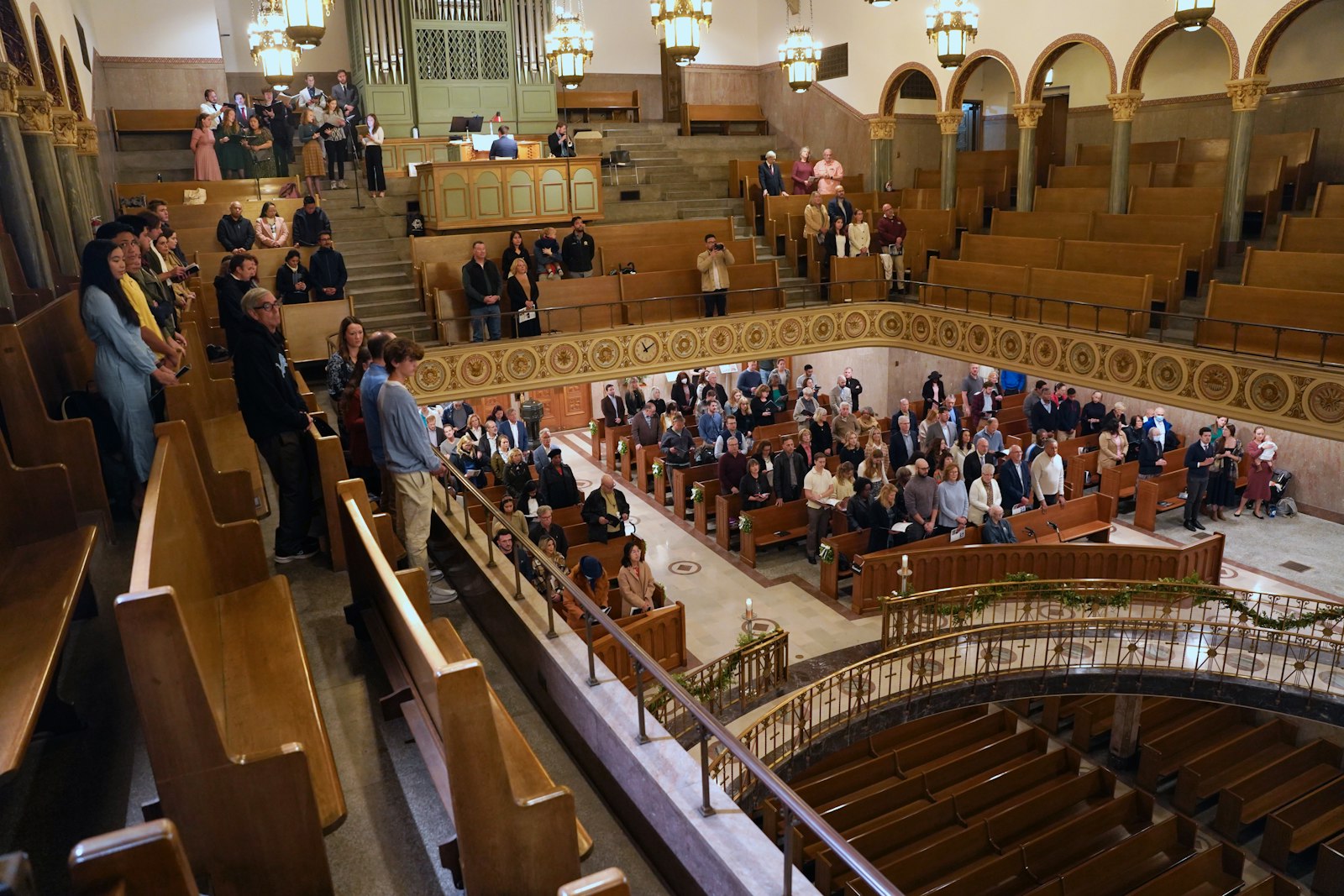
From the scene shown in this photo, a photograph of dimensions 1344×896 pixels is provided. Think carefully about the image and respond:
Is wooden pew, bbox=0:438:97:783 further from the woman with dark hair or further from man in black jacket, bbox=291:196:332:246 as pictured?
man in black jacket, bbox=291:196:332:246

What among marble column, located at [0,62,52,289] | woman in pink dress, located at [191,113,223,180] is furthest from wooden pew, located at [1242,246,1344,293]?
woman in pink dress, located at [191,113,223,180]

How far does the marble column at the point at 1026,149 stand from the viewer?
1381cm

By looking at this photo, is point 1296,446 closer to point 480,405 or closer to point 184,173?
point 480,405

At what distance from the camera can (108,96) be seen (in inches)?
559

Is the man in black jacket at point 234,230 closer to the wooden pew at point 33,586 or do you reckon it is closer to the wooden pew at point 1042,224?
the wooden pew at point 33,586

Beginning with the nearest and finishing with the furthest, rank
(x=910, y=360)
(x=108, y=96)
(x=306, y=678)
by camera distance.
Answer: (x=306, y=678), (x=108, y=96), (x=910, y=360)

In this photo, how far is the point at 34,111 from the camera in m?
8.12

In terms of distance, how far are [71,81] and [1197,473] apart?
45.4 feet

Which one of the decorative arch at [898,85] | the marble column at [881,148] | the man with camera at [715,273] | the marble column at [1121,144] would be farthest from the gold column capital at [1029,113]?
the man with camera at [715,273]

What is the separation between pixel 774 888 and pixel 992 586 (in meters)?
6.71

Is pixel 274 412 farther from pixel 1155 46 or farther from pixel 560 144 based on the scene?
pixel 1155 46

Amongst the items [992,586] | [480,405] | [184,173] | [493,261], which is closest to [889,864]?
[992,586]

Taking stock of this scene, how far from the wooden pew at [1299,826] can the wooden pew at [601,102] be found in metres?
15.3

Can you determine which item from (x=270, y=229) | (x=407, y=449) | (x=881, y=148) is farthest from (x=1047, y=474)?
(x=270, y=229)
